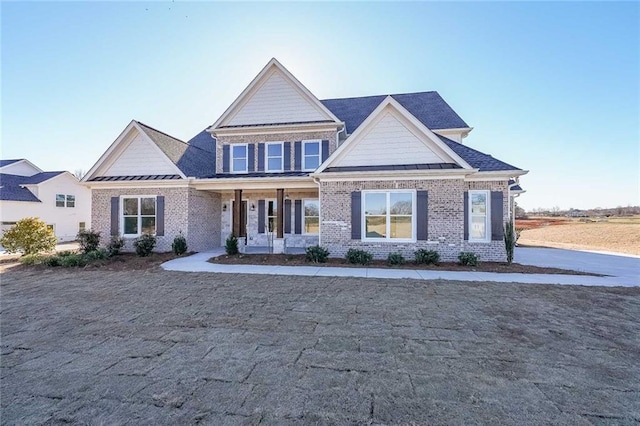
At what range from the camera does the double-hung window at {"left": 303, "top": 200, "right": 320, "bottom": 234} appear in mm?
14734

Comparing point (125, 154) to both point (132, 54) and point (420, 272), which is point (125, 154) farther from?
point (420, 272)

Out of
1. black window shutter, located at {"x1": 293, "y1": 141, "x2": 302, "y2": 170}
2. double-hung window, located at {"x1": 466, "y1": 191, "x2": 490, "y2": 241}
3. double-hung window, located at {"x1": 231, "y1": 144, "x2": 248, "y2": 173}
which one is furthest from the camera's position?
double-hung window, located at {"x1": 231, "y1": 144, "x2": 248, "y2": 173}

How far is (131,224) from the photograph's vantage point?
14.3m

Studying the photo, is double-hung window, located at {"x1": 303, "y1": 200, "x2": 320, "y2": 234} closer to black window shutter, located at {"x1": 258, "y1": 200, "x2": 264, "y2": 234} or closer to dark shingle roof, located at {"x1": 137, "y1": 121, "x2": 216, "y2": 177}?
black window shutter, located at {"x1": 258, "y1": 200, "x2": 264, "y2": 234}

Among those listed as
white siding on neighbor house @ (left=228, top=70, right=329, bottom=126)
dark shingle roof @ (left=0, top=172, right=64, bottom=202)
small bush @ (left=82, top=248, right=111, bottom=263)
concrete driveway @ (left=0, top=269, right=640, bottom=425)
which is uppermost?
white siding on neighbor house @ (left=228, top=70, right=329, bottom=126)

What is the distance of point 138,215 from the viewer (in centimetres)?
1423

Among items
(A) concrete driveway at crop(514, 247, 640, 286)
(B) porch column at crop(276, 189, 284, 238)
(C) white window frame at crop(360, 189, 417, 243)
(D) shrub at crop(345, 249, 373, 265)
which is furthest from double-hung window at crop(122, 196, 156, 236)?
(A) concrete driveway at crop(514, 247, 640, 286)

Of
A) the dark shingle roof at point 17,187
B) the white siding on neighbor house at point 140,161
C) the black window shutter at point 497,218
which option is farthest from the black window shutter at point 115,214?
the black window shutter at point 497,218

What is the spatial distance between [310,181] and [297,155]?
2526mm

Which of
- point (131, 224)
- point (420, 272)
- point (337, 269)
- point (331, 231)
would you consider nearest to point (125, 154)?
point (131, 224)


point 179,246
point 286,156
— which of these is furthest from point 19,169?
point 286,156

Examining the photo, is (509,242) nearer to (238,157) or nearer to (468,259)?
(468,259)

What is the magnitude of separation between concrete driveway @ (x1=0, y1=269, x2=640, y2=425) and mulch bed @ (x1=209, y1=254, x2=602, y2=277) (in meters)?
2.61

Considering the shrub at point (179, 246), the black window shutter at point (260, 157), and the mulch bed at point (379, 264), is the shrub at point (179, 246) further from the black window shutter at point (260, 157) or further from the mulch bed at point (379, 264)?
the black window shutter at point (260, 157)
